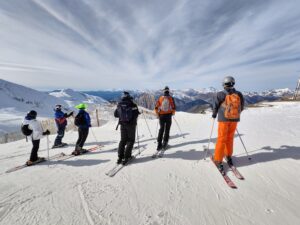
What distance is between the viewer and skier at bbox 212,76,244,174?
393 cm

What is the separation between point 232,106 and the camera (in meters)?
3.91

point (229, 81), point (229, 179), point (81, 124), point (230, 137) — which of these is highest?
point (229, 81)

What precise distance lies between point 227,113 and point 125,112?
2830 millimetres

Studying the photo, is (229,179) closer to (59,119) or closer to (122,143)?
(122,143)

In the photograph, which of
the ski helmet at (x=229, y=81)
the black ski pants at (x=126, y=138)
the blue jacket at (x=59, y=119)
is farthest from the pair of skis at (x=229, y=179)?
the blue jacket at (x=59, y=119)

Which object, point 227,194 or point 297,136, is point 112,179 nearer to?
point 227,194

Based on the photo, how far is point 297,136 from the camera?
6.26m

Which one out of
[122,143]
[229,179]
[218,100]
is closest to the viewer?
[229,179]

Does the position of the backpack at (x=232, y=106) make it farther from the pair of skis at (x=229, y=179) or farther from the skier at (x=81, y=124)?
the skier at (x=81, y=124)

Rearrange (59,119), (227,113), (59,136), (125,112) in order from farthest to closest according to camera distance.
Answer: (59,119), (59,136), (125,112), (227,113)

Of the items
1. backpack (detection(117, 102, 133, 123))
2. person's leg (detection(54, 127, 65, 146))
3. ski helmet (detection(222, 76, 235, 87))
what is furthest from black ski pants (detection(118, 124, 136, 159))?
person's leg (detection(54, 127, 65, 146))

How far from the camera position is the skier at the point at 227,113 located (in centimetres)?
393

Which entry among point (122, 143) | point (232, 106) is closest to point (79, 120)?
point (122, 143)

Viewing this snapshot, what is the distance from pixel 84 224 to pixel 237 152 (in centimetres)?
476
